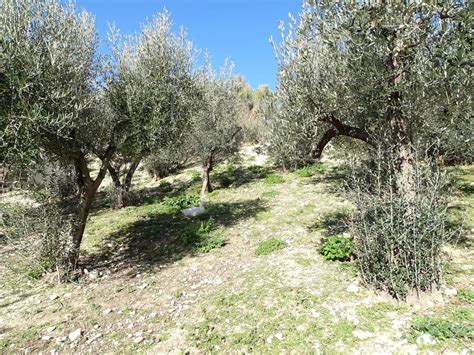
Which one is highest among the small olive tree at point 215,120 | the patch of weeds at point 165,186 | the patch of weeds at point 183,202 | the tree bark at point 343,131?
the small olive tree at point 215,120

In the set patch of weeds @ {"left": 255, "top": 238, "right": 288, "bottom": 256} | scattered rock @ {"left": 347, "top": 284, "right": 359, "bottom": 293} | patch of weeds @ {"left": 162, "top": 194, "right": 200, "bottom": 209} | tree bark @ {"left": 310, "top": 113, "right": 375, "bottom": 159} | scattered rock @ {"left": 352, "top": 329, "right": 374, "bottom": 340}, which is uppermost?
tree bark @ {"left": 310, "top": 113, "right": 375, "bottom": 159}

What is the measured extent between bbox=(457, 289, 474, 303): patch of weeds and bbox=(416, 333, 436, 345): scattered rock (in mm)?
1567

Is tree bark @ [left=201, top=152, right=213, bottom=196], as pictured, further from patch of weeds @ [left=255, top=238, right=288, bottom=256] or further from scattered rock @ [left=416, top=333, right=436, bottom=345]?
scattered rock @ [left=416, top=333, right=436, bottom=345]

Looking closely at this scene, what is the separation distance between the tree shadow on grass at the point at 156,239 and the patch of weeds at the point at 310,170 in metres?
6.18

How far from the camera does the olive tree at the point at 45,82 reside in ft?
25.3

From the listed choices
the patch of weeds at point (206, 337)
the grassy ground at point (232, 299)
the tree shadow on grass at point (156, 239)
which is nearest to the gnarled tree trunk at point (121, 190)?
the tree shadow on grass at point (156, 239)

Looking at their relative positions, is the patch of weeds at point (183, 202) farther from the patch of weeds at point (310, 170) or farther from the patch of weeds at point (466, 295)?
the patch of weeds at point (466, 295)

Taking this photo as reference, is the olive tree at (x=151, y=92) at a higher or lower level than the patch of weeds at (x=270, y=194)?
higher

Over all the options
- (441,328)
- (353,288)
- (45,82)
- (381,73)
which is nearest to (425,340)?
(441,328)

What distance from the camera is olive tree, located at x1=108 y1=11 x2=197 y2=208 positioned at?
34.1 feet

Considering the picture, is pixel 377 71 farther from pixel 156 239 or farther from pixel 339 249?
pixel 156 239

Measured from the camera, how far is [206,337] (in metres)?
6.69

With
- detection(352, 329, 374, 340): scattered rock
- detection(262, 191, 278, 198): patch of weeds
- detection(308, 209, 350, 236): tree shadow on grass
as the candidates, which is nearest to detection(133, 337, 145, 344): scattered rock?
detection(352, 329, 374, 340): scattered rock

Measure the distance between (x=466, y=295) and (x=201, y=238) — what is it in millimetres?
8102
